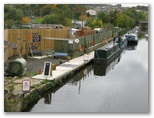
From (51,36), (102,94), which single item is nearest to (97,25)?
(51,36)

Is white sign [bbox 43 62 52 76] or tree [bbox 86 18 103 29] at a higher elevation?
tree [bbox 86 18 103 29]

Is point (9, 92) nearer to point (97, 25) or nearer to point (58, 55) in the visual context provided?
point (58, 55)

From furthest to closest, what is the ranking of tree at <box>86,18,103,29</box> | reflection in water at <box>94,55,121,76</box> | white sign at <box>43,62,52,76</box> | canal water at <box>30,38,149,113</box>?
tree at <box>86,18,103,29</box> < reflection in water at <box>94,55,121,76</box> < white sign at <box>43,62,52,76</box> < canal water at <box>30,38,149,113</box>

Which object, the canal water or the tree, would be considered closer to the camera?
the canal water

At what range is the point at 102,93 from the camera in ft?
60.4

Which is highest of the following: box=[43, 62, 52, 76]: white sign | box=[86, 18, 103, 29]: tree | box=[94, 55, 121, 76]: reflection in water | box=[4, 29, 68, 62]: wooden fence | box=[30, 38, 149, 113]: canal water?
box=[86, 18, 103, 29]: tree

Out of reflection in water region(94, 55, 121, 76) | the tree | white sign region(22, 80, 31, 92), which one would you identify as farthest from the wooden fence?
the tree

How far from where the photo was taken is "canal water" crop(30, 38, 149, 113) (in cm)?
1506

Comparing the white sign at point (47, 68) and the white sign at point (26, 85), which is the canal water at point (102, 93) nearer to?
the white sign at point (26, 85)

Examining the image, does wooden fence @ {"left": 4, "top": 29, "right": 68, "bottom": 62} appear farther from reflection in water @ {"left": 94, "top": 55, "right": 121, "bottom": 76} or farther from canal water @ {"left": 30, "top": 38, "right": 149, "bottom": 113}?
reflection in water @ {"left": 94, "top": 55, "right": 121, "bottom": 76}

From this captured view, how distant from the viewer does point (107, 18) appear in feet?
204

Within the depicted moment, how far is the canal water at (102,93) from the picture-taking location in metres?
15.1

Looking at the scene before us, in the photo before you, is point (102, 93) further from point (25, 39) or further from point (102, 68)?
point (25, 39)

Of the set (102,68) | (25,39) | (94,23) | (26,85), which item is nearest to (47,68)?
(26,85)
